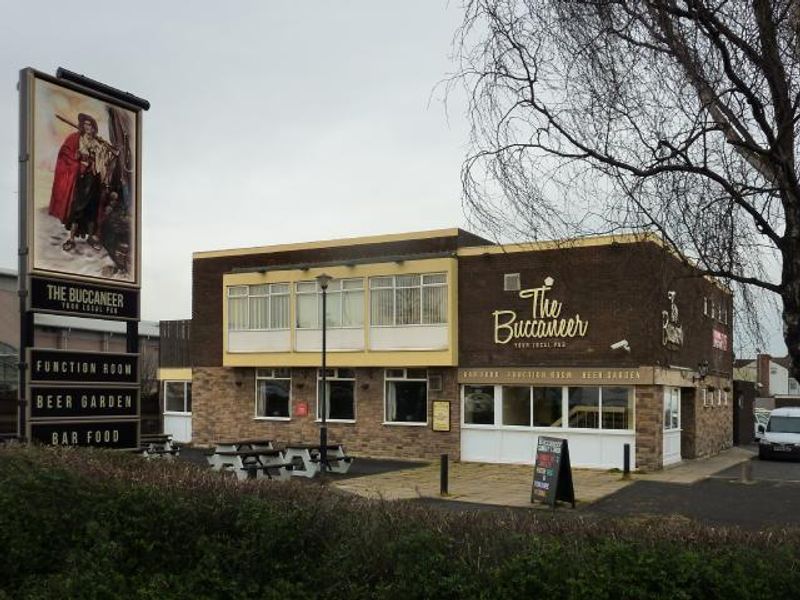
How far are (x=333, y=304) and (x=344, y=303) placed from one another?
465mm

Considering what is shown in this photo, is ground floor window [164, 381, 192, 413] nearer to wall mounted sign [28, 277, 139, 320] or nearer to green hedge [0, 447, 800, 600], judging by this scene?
wall mounted sign [28, 277, 139, 320]

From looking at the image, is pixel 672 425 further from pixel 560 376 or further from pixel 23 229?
Answer: pixel 23 229

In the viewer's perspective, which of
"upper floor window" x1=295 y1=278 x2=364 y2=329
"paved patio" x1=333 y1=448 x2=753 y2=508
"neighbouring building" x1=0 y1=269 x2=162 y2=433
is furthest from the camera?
"neighbouring building" x1=0 y1=269 x2=162 y2=433

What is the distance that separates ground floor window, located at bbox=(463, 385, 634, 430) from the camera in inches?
942

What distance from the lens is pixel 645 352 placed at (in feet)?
76.2

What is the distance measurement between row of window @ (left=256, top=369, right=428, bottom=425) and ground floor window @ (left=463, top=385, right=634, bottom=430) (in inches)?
63.5

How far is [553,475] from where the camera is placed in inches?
658

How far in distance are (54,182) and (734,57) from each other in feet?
27.9

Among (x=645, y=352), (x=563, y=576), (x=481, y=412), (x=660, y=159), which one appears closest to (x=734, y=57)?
(x=660, y=159)

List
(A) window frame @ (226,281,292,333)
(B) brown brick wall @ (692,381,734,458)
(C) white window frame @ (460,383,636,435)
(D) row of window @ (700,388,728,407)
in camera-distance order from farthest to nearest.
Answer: (D) row of window @ (700,388,728,407) → (A) window frame @ (226,281,292,333) → (B) brown brick wall @ (692,381,734,458) → (C) white window frame @ (460,383,636,435)

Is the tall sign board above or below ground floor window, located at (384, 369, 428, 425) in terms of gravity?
above

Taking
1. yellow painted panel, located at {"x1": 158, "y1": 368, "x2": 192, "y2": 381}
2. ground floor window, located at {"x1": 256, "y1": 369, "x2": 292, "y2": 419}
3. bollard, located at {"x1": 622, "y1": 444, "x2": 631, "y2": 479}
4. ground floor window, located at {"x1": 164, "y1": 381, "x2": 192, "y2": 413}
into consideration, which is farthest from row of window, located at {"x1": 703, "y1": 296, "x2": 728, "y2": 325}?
ground floor window, located at {"x1": 164, "y1": 381, "x2": 192, "y2": 413}

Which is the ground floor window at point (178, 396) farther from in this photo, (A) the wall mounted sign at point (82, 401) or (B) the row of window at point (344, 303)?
(A) the wall mounted sign at point (82, 401)

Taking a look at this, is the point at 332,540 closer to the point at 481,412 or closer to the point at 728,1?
the point at 728,1
